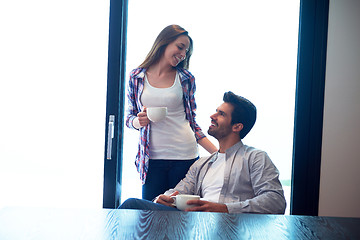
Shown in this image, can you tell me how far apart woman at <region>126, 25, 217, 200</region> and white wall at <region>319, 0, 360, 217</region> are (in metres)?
0.83

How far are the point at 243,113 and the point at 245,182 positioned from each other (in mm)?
366

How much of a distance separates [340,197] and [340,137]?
0.39 metres

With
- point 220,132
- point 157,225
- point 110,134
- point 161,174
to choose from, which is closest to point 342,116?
point 220,132

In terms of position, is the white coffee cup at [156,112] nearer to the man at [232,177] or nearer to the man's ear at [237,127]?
the man at [232,177]

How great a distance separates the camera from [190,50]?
2299 mm

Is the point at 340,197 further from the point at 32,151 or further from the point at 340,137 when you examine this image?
the point at 32,151

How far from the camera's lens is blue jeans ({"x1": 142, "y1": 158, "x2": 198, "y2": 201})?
7.23ft

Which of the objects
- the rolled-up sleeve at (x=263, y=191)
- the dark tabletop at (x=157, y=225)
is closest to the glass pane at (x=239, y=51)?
the rolled-up sleeve at (x=263, y=191)

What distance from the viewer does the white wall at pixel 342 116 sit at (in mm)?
2547

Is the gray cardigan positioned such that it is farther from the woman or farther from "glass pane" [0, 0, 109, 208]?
"glass pane" [0, 0, 109, 208]

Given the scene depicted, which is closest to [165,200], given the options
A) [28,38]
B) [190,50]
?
[190,50]

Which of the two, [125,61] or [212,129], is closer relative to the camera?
[212,129]

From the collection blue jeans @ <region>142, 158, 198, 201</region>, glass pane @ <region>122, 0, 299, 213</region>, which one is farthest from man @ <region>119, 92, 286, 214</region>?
glass pane @ <region>122, 0, 299, 213</region>

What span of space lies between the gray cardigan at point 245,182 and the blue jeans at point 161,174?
179 mm
